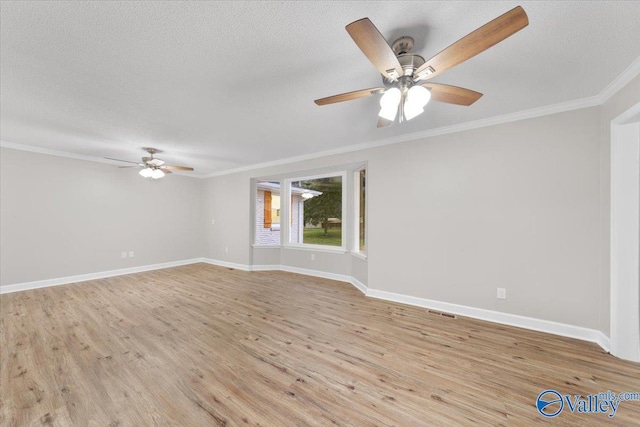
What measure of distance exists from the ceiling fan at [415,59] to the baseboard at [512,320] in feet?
8.41

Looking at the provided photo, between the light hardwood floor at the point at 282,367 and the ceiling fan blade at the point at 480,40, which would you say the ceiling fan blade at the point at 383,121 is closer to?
the ceiling fan blade at the point at 480,40

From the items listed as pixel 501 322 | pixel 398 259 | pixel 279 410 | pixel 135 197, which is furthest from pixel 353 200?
pixel 135 197

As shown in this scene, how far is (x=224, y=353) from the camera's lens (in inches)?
88.7

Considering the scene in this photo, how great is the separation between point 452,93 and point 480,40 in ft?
1.96

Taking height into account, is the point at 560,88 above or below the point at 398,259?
above

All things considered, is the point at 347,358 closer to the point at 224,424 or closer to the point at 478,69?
the point at 224,424

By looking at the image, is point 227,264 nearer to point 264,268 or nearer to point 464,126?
point 264,268

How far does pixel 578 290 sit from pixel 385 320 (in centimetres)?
208

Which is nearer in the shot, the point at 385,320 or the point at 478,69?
the point at 478,69

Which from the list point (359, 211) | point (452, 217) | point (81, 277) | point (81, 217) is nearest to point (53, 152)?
point (81, 217)

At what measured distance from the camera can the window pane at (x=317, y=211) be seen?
5.09m

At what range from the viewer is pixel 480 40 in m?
1.24

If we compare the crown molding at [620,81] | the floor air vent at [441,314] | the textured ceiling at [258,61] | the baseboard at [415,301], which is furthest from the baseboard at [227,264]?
the crown molding at [620,81]

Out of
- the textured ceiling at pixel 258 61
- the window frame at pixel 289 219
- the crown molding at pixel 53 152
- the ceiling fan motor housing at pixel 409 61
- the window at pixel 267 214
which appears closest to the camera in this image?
the textured ceiling at pixel 258 61
